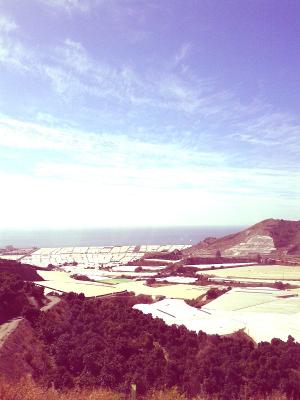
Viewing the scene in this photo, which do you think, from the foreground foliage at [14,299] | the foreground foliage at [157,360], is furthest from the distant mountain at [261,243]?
the foreground foliage at [157,360]

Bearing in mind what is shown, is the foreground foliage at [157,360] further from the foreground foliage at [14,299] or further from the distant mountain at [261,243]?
the distant mountain at [261,243]

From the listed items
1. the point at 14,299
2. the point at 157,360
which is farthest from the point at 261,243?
the point at 157,360

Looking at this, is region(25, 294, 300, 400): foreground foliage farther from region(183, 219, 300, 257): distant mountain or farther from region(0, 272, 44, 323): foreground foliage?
region(183, 219, 300, 257): distant mountain

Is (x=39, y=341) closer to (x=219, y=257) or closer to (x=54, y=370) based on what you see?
(x=54, y=370)

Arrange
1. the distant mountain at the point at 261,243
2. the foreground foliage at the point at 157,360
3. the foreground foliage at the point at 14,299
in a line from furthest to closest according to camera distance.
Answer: the distant mountain at the point at 261,243 → the foreground foliage at the point at 14,299 → the foreground foliage at the point at 157,360

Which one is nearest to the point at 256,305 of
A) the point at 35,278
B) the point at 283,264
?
the point at 35,278

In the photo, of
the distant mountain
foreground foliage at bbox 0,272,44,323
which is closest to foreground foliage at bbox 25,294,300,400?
foreground foliage at bbox 0,272,44,323

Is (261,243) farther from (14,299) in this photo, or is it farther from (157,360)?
(157,360)
